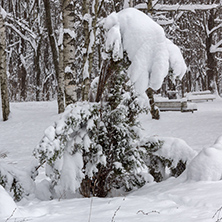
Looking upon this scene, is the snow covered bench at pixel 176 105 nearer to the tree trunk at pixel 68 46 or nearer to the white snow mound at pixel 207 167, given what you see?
the tree trunk at pixel 68 46

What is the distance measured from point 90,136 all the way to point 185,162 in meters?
1.43

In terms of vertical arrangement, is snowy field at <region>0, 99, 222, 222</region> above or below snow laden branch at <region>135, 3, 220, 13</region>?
below

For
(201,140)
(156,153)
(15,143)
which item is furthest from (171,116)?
(156,153)

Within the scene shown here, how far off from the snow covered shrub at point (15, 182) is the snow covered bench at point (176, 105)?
471 inches

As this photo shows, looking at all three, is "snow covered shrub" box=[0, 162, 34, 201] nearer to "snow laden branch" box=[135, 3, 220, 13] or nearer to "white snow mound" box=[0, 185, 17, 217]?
"white snow mound" box=[0, 185, 17, 217]

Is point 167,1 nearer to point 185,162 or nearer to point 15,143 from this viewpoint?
point 15,143

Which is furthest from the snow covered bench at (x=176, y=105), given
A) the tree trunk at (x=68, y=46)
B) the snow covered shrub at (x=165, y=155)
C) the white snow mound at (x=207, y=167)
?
the white snow mound at (x=207, y=167)

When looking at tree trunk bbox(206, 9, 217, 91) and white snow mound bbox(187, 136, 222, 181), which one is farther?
tree trunk bbox(206, 9, 217, 91)

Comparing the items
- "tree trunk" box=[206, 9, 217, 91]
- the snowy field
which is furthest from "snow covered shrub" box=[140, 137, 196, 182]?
"tree trunk" box=[206, 9, 217, 91]

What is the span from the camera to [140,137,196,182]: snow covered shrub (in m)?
4.14

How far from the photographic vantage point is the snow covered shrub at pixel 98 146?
3.55 m

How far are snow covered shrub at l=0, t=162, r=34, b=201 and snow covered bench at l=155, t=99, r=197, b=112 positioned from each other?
11967 mm

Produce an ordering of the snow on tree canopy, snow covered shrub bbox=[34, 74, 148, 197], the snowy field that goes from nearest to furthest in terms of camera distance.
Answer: the snowy field < snow covered shrub bbox=[34, 74, 148, 197] < the snow on tree canopy

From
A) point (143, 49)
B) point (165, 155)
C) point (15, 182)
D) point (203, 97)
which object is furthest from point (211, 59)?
point (15, 182)
